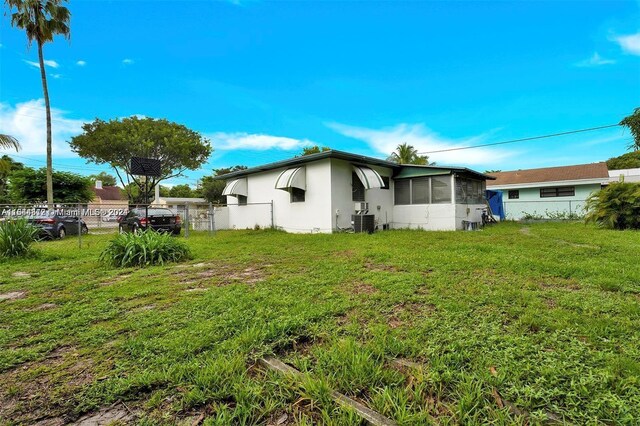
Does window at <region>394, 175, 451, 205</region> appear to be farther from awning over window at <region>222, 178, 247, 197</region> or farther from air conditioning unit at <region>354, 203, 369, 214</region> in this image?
awning over window at <region>222, 178, 247, 197</region>

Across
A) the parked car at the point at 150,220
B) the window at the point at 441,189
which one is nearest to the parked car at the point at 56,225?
the parked car at the point at 150,220

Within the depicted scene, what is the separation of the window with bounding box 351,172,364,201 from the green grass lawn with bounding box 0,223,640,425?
7.53m

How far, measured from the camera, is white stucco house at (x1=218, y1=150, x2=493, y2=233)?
1102 cm

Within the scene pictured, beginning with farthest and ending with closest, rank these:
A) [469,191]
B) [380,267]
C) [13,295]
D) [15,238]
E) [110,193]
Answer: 1. [110,193]
2. [469,191]
3. [15,238]
4. [380,267]
5. [13,295]

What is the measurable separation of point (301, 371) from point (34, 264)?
718cm

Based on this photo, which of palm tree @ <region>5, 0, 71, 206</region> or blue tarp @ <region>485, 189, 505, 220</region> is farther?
blue tarp @ <region>485, 189, 505, 220</region>

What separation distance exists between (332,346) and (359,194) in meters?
10.00

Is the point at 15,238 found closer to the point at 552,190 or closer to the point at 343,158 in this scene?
the point at 343,158

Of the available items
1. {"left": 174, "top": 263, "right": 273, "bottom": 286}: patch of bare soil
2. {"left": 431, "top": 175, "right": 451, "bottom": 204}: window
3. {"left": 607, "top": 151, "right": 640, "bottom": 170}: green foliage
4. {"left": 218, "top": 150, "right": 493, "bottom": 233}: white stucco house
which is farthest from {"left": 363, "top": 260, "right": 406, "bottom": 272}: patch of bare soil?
{"left": 607, "top": 151, "right": 640, "bottom": 170}: green foliage

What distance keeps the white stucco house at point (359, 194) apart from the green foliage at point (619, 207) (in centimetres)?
413

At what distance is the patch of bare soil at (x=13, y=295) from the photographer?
3.75 meters

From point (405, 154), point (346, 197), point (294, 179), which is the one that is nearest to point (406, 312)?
point (346, 197)

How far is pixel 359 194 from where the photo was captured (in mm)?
11891

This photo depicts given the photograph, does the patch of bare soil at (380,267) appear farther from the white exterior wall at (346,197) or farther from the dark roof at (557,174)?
the dark roof at (557,174)
